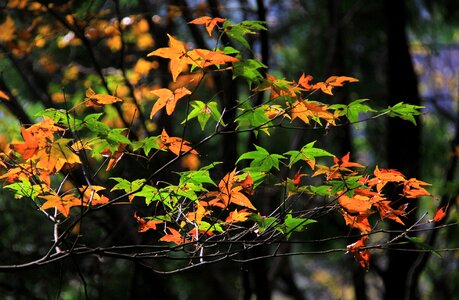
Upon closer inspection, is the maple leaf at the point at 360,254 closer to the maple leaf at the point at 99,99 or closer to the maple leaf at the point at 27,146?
the maple leaf at the point at 99,99

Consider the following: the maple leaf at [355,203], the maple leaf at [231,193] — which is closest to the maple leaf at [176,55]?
the maple leaf at [231,193]

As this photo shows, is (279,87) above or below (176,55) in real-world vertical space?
below

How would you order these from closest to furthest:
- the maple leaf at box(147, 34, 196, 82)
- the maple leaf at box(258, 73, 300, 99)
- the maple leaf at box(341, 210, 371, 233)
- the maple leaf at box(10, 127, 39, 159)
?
the maple leaf at box(10, 127, 39, 159), the maple leaf at box(147, 34, 196, 82), the maple leaf at box(258, 73, 300, 99), the maple leaf at box(341, 210, 371, 233)

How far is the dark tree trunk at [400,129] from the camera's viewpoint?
375 cm

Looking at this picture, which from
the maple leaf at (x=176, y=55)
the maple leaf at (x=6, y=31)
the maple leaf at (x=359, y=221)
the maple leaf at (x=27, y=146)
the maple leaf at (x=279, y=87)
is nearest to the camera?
the maple leaf at (x=27, y=146)

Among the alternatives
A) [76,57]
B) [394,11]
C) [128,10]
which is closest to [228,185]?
[394,11]

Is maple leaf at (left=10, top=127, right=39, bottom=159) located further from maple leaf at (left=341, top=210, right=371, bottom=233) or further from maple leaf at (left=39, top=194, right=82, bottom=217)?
maple leaf at (left=341, top=210, right=371, bottom=233)

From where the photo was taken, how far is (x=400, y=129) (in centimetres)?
384

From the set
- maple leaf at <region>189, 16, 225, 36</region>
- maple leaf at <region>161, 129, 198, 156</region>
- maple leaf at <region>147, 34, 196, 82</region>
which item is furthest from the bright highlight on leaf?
maple leaf at <region>161, 129, 198, 156</region>

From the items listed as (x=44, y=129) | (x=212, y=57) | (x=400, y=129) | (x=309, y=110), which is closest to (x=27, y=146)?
(x=44, y=129)

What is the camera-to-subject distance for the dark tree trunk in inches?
148

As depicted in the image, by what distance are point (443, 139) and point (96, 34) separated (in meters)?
3.80

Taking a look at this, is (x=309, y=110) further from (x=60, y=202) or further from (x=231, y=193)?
(x=60, y=202)

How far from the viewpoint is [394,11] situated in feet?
12.6
